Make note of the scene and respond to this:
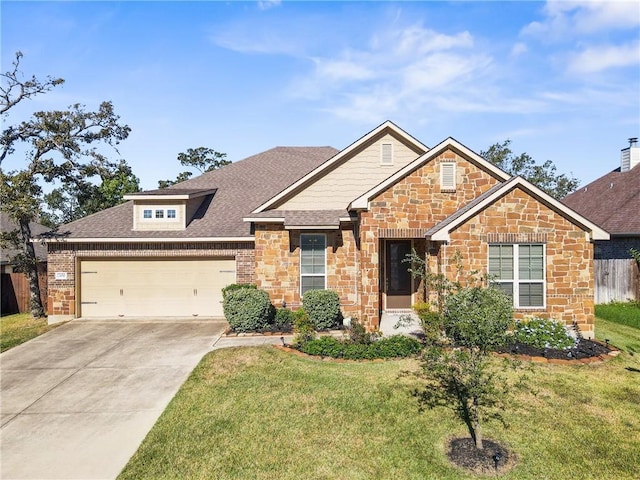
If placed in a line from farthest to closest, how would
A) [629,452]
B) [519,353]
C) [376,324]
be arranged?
[376,324]
[519,353]
[629,452]

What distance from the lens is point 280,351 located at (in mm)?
11070

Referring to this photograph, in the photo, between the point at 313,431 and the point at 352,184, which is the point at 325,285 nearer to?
the point at 352,184

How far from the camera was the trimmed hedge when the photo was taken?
10547 millimetres

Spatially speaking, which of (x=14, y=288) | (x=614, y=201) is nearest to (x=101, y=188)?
(x=14, y=288)

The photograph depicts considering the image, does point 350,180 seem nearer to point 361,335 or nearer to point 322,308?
point 322,308

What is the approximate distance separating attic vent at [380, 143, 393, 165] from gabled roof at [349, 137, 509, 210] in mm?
2721

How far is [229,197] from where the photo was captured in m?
18.8

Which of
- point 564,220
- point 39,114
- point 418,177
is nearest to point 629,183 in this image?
point 564,220

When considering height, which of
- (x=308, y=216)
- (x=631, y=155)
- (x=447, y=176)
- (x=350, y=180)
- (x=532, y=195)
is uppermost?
(x=631, y=155)

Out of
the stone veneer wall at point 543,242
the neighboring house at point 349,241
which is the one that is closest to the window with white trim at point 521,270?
the neighboring house at point 349,241

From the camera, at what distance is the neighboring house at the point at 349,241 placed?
11.8m

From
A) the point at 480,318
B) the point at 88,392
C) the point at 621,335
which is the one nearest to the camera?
the point at 480,318

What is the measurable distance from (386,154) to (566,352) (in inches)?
353

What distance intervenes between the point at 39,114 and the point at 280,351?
14.9 m
